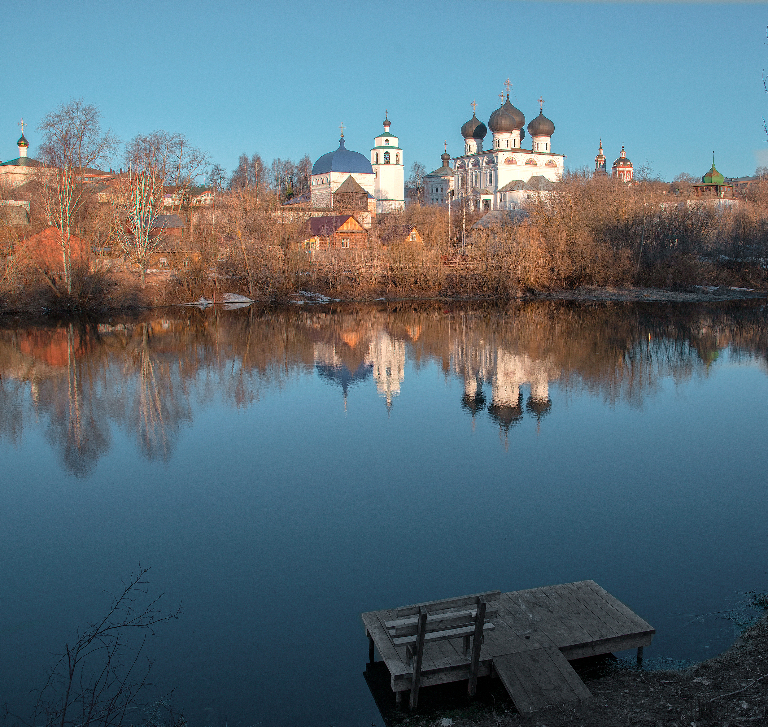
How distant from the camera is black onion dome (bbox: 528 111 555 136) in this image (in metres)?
85.7

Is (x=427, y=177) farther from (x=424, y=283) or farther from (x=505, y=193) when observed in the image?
(x=424, y=283)

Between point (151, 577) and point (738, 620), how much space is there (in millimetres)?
5687

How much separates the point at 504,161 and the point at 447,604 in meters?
82.2

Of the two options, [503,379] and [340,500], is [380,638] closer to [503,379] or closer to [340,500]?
[340,500]

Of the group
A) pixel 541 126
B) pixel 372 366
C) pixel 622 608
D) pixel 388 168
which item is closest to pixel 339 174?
pixel 388 168

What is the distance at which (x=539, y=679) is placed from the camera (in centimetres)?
576

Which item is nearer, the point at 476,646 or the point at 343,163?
the point at 476,646

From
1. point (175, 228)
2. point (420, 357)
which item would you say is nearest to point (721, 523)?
point (420, 357)

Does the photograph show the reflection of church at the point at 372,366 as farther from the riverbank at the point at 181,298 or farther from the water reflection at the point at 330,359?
the riverbank at the point at 181,298

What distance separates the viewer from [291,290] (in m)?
38.5

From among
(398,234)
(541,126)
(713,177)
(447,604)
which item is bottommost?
(447,604)

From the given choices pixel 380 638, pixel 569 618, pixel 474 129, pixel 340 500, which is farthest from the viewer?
pixel 474 129

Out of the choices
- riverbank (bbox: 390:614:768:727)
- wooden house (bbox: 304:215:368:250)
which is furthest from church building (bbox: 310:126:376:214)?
riverbank (bbox: 390:614:768:727)

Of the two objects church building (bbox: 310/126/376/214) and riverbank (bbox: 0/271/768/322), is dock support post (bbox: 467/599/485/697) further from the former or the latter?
church building (bbox: 310/126/376/214)
